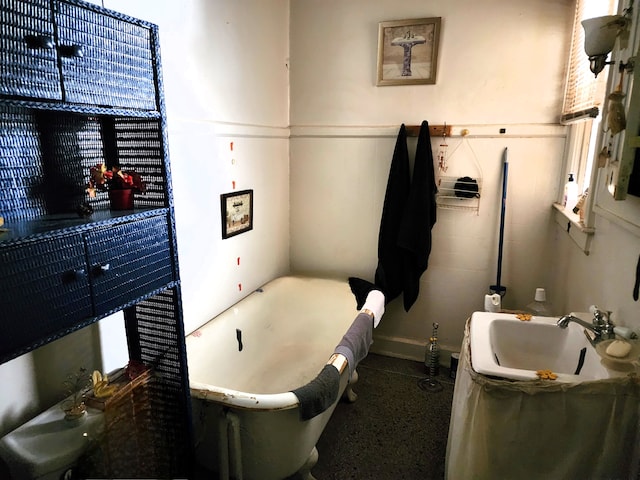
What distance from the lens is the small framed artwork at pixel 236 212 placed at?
94.3 inches

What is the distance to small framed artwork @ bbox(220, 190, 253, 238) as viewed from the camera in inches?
94.3

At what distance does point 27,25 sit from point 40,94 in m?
0.15

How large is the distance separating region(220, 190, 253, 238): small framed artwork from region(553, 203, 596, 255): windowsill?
1.73 metres

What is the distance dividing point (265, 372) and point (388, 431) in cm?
76

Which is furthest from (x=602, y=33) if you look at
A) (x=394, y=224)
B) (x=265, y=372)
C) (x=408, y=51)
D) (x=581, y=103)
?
(x=265, y=372)

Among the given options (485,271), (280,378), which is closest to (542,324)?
(485,271)

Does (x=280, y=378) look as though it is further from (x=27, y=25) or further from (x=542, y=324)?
(x=27, y=25)

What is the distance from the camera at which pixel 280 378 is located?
8.18ft

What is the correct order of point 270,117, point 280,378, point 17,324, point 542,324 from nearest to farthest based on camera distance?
point 17,324
point 542,324
point 280,378
point 270,117

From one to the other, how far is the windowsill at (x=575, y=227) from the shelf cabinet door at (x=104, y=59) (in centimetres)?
→ 174

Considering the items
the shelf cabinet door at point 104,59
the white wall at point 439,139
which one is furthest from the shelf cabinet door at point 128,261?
the white wall at point 439,139

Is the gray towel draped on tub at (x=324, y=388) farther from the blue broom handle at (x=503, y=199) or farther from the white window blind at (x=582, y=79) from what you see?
the white window blind at (x=582, y=79)

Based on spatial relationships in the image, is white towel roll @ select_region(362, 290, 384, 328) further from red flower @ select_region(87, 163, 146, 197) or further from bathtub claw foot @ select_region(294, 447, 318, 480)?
red flower @ select_region(87, 163, 146, 197)

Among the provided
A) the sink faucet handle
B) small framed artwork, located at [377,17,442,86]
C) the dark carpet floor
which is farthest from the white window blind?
the dark carpet floor
